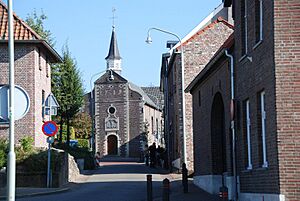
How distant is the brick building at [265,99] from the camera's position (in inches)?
564

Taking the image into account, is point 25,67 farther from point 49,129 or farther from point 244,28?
point 244,28

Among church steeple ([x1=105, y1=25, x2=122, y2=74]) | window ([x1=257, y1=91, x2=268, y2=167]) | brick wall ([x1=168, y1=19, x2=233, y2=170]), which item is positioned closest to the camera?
window ([x1=257, y1=91, x2=268, y2=167])

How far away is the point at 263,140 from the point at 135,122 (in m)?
78.0

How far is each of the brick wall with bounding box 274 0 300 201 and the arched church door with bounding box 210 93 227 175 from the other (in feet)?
34.4

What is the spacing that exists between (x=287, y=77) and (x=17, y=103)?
258 inches

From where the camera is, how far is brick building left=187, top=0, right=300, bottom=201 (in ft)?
47.0

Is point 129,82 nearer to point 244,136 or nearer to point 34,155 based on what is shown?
point 34,155

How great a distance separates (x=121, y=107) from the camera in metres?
93.9

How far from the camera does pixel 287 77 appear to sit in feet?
47.5

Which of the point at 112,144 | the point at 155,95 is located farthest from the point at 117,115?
the point at 155,95

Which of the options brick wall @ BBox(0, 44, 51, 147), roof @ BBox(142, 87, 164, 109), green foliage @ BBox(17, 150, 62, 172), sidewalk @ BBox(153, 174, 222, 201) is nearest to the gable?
roof @ BBox(142, 87, 164, 109)

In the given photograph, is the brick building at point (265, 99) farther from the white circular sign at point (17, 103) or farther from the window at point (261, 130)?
the white circular sign at point (17, 103)

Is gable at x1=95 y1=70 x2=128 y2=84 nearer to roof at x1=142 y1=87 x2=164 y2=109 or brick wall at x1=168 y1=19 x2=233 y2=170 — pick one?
roof at x1=142 y1=87 x2=164 y2=109

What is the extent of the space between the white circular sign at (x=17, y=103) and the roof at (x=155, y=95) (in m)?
101
